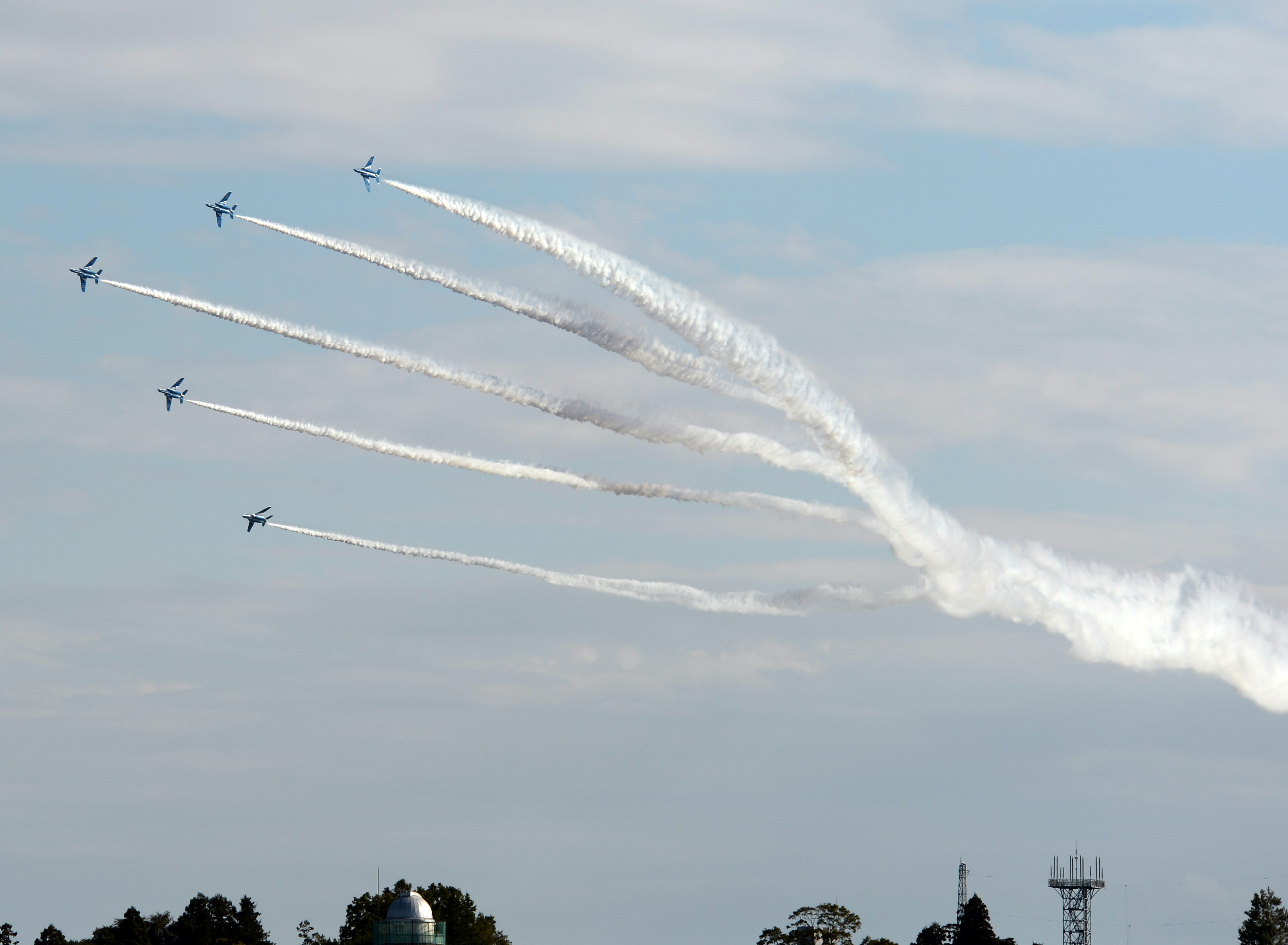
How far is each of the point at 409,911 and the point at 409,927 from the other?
1650 millimetres

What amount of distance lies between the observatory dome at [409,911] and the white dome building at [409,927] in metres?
0.03

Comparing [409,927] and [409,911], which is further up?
[409,911]

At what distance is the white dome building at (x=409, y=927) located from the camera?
484 ft

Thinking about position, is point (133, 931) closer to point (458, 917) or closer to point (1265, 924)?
point (458, 917)

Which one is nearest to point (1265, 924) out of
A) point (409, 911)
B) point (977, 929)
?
point (977, 929)

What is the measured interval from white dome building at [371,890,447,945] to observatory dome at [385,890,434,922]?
3cm

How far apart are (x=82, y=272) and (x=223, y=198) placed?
11.0 m

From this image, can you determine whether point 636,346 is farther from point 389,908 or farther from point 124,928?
point 124,928

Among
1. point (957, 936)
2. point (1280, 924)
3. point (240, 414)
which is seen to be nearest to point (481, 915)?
point (957, 936)

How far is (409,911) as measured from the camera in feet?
489

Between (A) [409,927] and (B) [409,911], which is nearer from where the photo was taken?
(A) [409,927]

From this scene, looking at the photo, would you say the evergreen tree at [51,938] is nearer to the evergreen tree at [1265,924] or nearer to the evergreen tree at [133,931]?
the evergreen tree at [133,931]

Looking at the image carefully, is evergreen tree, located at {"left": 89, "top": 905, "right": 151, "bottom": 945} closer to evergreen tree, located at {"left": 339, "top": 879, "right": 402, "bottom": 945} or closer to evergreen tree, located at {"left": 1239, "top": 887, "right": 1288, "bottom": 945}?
evergreen tree, located at {"left": 339, "top": 879, "right": 402, "bottom": 945}

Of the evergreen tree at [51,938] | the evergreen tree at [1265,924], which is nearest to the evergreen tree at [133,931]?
the evergreen tree at [51,938]
